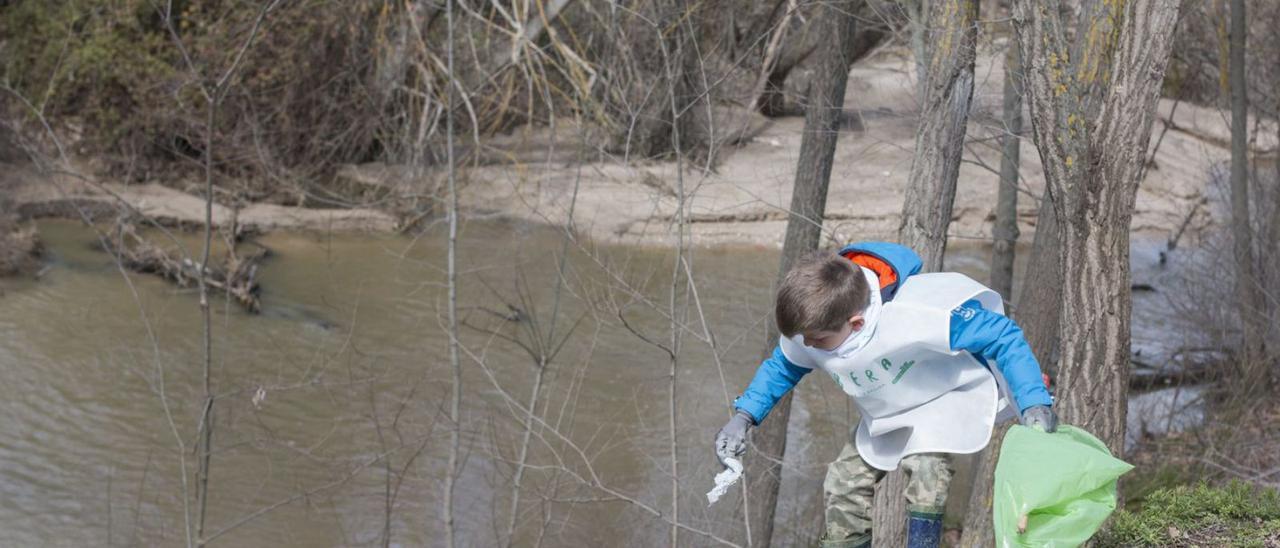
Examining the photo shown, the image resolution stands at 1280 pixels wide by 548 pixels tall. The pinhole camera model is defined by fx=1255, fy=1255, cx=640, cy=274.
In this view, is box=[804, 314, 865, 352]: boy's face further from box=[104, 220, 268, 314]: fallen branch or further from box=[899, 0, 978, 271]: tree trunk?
box=[104, 220, 268, 314]: fallen branch

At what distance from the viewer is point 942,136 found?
5.69 m

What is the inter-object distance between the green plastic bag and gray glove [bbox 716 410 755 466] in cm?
74

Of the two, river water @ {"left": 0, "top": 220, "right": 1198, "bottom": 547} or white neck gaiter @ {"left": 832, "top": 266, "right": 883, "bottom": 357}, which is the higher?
white neck gaiter @ {"left": 832, "top": 266, "right": 883, "bottom": 357}

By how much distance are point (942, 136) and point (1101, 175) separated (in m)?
0.95

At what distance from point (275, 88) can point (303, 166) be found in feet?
3.68

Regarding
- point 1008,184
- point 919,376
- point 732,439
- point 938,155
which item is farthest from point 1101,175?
point 1008,184

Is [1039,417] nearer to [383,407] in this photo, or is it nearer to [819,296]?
[819,296]

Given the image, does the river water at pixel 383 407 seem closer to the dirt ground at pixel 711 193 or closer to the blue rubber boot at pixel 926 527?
the dirt ground at pixel 711 193

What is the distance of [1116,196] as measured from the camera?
16.0 ft

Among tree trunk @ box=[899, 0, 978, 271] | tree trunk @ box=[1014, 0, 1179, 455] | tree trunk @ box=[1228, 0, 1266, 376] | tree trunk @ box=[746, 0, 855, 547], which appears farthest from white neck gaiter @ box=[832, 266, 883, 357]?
tree trunk @ box=[1228, 0, 1266, 376]

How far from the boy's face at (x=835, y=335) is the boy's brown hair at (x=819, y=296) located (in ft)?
0.08

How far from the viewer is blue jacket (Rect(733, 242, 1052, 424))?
337 centimetres

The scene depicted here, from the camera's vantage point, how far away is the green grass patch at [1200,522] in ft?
15.5

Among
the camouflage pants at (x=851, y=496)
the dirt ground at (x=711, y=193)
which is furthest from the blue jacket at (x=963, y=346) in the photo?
the dirt ground at (x=711, y=193)
